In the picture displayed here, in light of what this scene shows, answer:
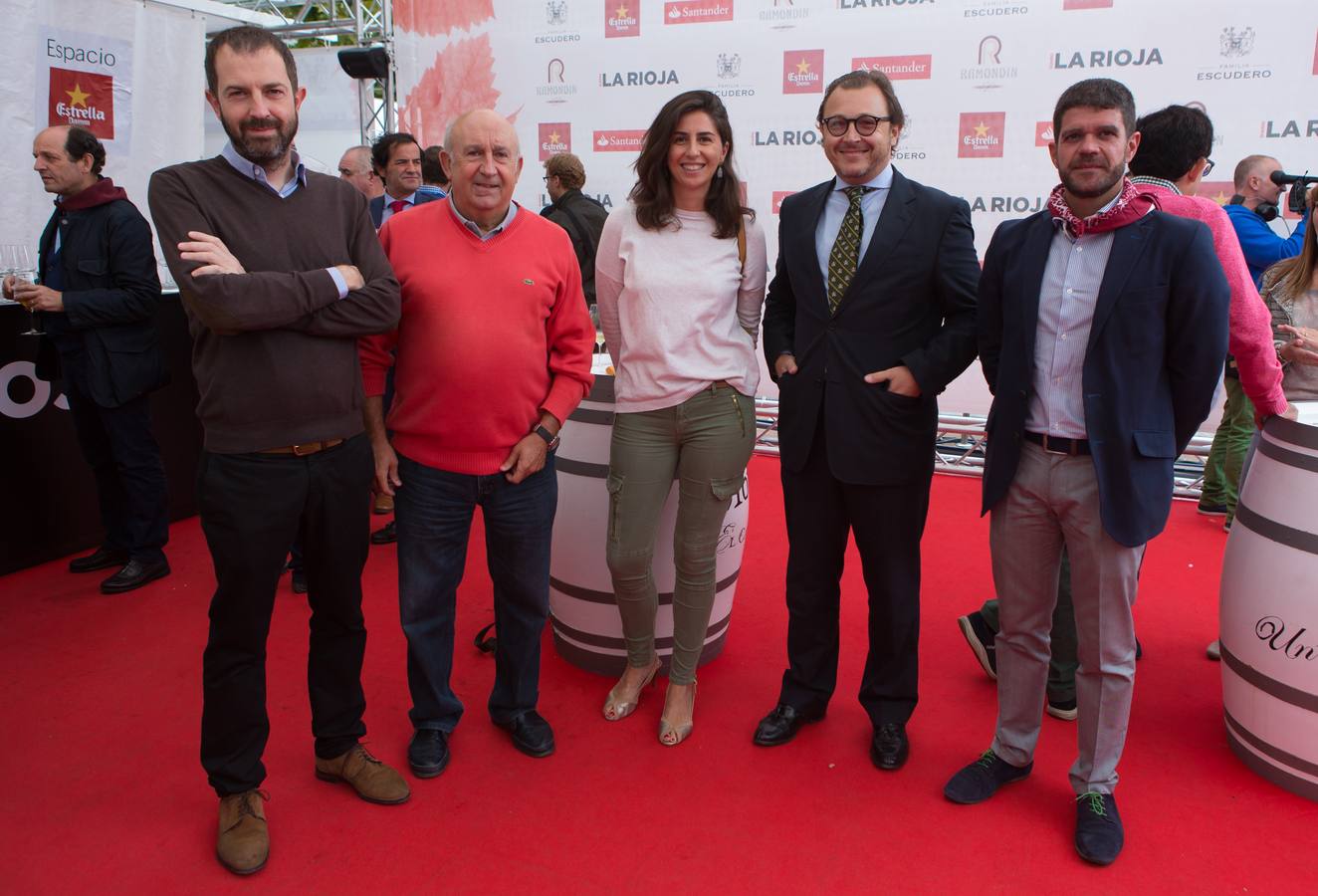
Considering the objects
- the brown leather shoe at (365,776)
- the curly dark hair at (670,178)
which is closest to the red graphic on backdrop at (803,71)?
the curly dark hair at (670,178)

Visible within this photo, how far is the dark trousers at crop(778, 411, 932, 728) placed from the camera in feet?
7.97

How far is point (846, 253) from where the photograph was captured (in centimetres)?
235

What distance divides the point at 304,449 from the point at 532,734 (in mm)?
1063

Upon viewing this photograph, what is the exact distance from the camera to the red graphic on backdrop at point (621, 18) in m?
5.79

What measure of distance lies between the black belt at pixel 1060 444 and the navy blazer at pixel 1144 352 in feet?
0.16

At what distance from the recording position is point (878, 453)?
7.71 feet

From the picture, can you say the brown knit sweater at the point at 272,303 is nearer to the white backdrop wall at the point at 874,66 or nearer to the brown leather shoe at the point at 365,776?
the brown leather shoe at the point at 365,776

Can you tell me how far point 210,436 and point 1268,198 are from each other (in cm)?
478

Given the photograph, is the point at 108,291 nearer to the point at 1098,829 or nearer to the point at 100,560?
the point at 100,560

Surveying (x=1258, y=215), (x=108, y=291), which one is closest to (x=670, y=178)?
(x=108, y=291)

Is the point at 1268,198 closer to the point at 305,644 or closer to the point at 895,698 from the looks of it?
the point at 895,698

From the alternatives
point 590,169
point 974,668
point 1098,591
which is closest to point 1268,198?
point 974,668

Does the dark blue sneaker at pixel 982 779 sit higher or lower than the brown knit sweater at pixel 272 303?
lower

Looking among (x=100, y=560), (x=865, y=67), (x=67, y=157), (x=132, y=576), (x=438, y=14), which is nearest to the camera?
(x=67, y=157)
